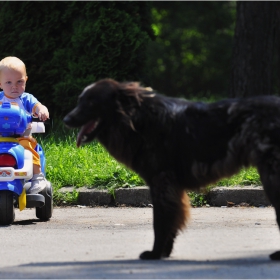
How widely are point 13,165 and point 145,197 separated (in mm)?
1760

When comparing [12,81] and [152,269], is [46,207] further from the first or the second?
[152,269]

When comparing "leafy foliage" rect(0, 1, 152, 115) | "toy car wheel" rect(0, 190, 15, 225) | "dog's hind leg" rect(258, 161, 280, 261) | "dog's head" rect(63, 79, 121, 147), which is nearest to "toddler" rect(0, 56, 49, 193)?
"toy car wheel" rect(0, 190, 15, 225)

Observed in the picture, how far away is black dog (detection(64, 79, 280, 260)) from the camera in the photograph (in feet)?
16.8

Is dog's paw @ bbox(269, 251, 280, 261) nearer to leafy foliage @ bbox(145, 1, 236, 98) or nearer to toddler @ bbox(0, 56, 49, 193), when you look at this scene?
toddler @ bbox(0, 56, 49, 193)

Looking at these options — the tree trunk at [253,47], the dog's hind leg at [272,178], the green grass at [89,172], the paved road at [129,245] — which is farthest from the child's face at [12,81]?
the tree trunk at [253,47]

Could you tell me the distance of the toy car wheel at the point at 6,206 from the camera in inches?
269

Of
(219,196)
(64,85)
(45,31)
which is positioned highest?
(45,31)

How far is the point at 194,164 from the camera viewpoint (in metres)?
5.16

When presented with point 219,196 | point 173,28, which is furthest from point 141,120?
point 173,28

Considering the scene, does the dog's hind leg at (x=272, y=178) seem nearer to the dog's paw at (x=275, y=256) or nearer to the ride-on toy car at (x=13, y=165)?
the dog's paw at (x=275, y=256)

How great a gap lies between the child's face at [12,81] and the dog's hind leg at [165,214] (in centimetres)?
245

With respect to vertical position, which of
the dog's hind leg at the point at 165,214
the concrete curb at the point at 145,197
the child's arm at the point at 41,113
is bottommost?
the concrete curb at the point at 145,197

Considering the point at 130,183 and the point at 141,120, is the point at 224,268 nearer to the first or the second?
the point at 141,120

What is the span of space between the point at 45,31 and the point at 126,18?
52.7 inches
